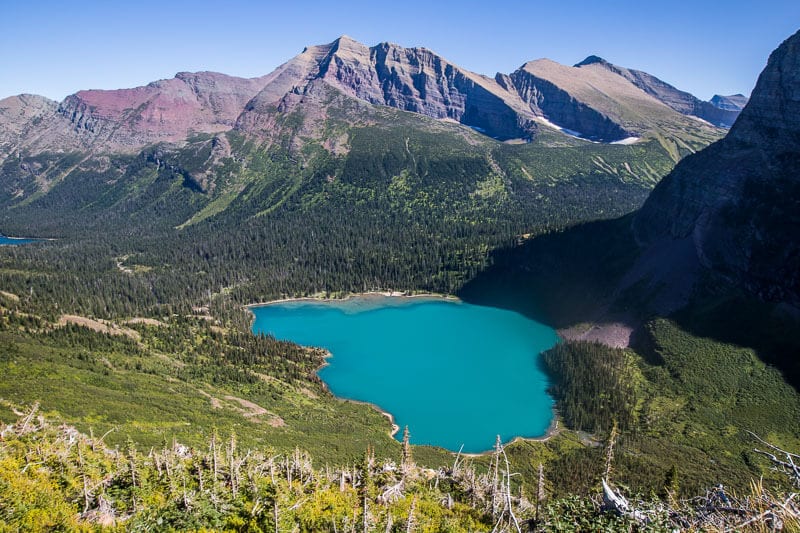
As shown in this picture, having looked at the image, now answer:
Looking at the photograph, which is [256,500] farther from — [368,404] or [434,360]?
[434,360]

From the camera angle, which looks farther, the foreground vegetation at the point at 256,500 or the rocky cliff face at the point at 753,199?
the rocky cliff face at the point at 753,199

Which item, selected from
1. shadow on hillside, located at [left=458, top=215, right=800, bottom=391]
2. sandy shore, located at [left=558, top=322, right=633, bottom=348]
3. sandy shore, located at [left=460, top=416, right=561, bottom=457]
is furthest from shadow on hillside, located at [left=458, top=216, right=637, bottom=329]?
sandy shore, located at [left=460, top=416, right=561, bottom=457]

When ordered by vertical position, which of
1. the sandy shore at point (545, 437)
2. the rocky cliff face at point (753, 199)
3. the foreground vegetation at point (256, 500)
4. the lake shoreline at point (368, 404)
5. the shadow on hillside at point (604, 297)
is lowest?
the sandy shore at point (545, 437)

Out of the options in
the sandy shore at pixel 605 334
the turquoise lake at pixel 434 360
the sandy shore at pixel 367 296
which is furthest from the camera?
the sandy shore at pixel 367 296

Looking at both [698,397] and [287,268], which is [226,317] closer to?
[287,268]

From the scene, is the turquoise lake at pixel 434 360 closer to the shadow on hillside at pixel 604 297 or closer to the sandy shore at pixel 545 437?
the sandy shore at pixel 545 437

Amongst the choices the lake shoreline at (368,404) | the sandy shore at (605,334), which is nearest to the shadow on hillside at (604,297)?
the sandy shore at (605,334)

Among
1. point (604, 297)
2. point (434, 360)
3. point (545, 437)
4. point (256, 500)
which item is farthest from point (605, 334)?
point (256, 500)
